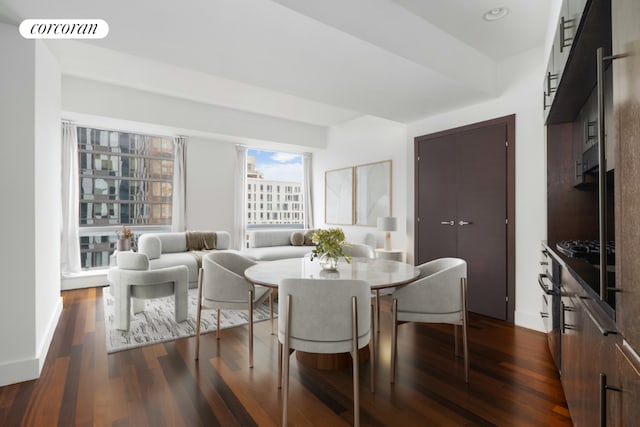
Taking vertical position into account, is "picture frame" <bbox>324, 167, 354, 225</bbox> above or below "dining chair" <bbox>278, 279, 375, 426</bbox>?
above

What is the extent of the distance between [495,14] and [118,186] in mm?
5983

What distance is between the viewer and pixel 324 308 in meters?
→ 1.79

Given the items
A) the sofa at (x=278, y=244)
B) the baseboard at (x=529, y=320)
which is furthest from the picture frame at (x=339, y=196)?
the baseboard at (x=529, y=320)

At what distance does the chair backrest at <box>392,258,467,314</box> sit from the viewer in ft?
7.50

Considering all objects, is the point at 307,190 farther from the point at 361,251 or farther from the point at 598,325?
the point at 598,325

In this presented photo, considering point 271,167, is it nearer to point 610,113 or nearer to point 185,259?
point 185,259

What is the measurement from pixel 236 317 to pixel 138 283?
3.47ft

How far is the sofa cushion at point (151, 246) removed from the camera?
15.9 feet

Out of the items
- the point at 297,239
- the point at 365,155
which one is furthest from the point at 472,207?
the point at 297,239

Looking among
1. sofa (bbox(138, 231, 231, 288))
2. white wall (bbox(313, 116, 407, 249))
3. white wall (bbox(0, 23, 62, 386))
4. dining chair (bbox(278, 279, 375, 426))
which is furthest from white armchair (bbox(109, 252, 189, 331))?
white wall (bbox(313, 116, 407, 249))

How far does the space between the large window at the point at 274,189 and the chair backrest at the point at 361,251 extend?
373 cm

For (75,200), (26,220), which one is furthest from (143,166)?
(26,220)

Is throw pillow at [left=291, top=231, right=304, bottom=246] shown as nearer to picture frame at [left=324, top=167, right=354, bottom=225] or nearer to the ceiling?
picture frame at [left=324, top=167, right=354, bottom=225]

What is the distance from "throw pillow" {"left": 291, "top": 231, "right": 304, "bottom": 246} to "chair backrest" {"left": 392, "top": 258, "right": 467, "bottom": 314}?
413 centimetres
